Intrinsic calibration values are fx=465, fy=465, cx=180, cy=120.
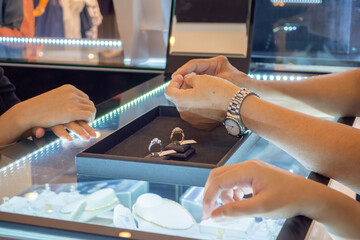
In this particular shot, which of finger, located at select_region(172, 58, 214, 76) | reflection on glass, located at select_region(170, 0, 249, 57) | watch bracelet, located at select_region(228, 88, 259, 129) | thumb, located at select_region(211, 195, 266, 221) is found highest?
reflection on glass, located at select_region(170, 0, 249, 57)

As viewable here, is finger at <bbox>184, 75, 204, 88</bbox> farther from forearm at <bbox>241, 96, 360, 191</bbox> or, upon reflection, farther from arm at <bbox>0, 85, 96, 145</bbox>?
arm at <bbox>0, 85, 96, 145</bbox>

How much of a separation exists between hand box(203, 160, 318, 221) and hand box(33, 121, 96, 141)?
0.39 meters

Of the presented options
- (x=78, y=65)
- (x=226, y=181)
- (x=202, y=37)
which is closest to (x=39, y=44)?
(x=78, y=65)

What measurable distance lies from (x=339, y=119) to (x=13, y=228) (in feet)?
2.45

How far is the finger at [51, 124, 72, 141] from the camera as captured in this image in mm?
919

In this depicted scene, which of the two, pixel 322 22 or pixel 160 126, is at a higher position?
pixel 322 22

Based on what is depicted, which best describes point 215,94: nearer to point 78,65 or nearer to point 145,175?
point 145,175

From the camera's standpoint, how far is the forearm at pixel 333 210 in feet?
1.89

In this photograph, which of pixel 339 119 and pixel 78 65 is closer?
pixel 339 119

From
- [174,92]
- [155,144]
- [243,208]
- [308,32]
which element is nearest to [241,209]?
[243,208]

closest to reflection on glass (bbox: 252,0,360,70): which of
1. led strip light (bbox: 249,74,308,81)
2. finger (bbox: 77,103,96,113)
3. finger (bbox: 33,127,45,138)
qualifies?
led strip light (bbox: 249,74,308,81)

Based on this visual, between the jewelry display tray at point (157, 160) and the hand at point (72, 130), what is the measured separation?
0.26 feet

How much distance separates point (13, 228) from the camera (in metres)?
0.58

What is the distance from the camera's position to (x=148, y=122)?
3.37 ft
